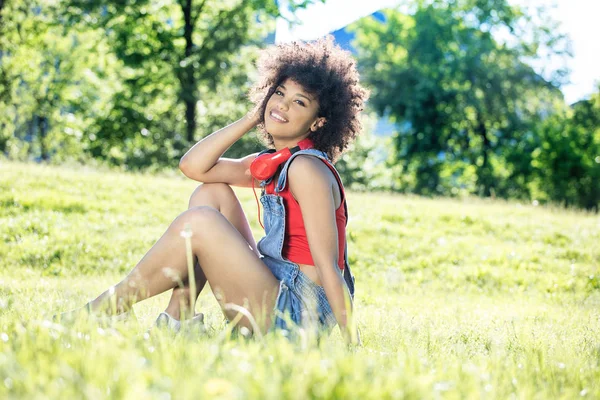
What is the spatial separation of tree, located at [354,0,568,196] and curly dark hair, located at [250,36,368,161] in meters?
26.3

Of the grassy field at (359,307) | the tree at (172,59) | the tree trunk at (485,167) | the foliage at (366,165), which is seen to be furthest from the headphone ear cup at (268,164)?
the tree trunk at (485,167)

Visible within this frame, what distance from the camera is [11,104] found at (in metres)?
28.3

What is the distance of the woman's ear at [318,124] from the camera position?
4.07 metres

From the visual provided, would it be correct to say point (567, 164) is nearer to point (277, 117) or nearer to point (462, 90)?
point (462, 90)

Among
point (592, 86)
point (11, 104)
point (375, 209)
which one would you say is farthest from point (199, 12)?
point (592, 86)

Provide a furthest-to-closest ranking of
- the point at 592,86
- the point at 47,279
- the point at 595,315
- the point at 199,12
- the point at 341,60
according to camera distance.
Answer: the point at 592,86
the point at 199,12
the point at 47,279
the point at 595,315
the point at 341,60

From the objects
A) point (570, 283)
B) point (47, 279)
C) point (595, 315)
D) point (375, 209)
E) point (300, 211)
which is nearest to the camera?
point (300, 211)

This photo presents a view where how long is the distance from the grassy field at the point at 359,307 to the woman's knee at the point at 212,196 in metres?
0.71

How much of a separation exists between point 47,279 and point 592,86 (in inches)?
1351

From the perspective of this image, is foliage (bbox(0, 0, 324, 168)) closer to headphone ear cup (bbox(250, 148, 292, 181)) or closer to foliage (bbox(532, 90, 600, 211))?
foliage (bbox(532, 90, 600, 211))

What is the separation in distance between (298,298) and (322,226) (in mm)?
471

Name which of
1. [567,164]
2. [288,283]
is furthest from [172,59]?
[567,164]

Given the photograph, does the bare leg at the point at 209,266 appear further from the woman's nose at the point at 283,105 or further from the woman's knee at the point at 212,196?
the woman's nose at the point at 283,105

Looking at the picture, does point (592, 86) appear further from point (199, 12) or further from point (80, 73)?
point (80, 73)
